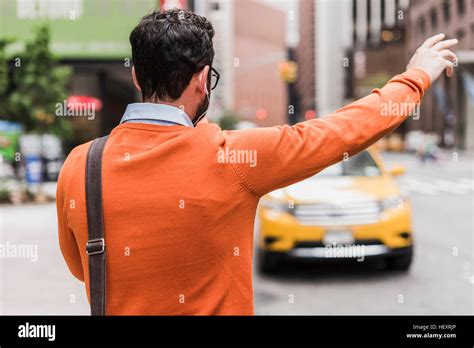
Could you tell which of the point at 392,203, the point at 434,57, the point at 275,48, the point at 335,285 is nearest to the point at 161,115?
the point at 434,57

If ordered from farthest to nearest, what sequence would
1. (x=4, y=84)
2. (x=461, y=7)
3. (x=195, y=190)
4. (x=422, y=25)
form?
(x=422, y=25)
(x=461, y=7)
(x=4, y=84)
(x=195, y=190)

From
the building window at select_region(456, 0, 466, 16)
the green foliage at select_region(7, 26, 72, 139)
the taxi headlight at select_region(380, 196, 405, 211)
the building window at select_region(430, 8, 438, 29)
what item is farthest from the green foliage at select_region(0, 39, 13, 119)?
the building window at select_region(430, 8, 438, 29)

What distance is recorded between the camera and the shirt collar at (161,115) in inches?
58.2

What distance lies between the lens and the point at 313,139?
142cm

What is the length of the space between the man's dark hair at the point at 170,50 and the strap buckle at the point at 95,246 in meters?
0.38

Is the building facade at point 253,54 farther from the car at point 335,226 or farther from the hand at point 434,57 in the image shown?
the hand at point 434,57

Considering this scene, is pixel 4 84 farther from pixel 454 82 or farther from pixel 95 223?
pixel 454 82

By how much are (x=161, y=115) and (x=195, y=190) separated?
214 mm

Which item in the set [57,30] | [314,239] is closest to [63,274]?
[314,239]

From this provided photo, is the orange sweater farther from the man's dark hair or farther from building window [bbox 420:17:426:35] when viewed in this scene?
building window [bbox 420:17:426:35]

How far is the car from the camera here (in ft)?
21.9

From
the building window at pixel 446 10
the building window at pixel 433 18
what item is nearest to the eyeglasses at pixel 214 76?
the building window at pixel 446 10

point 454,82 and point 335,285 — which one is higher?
point 454,82

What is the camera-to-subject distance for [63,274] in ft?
23.7
